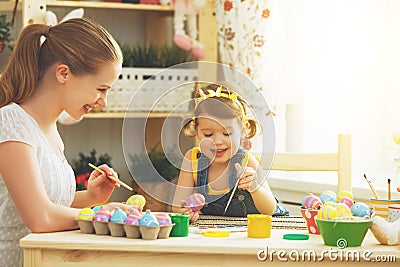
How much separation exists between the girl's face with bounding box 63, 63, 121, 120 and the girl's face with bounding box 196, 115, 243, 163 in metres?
0.23

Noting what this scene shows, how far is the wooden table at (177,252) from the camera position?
142 centimetres

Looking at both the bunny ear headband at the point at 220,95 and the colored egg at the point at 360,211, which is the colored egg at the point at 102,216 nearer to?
the bunny ear headband at the point at 220,95

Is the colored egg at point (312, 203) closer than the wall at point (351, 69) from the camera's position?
Yes

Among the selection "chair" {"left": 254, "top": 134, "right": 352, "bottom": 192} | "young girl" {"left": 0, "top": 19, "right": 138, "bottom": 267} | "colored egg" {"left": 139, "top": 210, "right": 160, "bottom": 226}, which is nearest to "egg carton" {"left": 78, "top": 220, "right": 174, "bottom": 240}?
"colored egg" {"left": 139, "top": 210, "right": 160, "bottom": 226}

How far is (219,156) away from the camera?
5.85 feet

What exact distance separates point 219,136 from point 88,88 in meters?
0.32

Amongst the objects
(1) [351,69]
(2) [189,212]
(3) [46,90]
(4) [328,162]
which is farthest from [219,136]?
(1) [351,69]

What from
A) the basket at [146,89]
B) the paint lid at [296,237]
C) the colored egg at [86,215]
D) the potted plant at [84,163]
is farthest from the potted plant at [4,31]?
the paint lid at [296,237]

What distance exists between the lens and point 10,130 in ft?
5.51

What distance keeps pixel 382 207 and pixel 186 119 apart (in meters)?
0.50

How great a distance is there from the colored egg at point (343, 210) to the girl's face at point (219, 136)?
31 centimetres

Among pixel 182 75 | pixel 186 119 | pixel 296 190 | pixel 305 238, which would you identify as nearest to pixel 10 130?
pixel 186 119

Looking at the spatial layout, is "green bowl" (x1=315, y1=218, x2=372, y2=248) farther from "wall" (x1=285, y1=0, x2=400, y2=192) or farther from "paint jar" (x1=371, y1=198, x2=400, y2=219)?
"wall" (x1=285, y1=0, x2=400, y2=192)

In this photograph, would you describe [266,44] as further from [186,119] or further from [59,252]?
[59,252]
